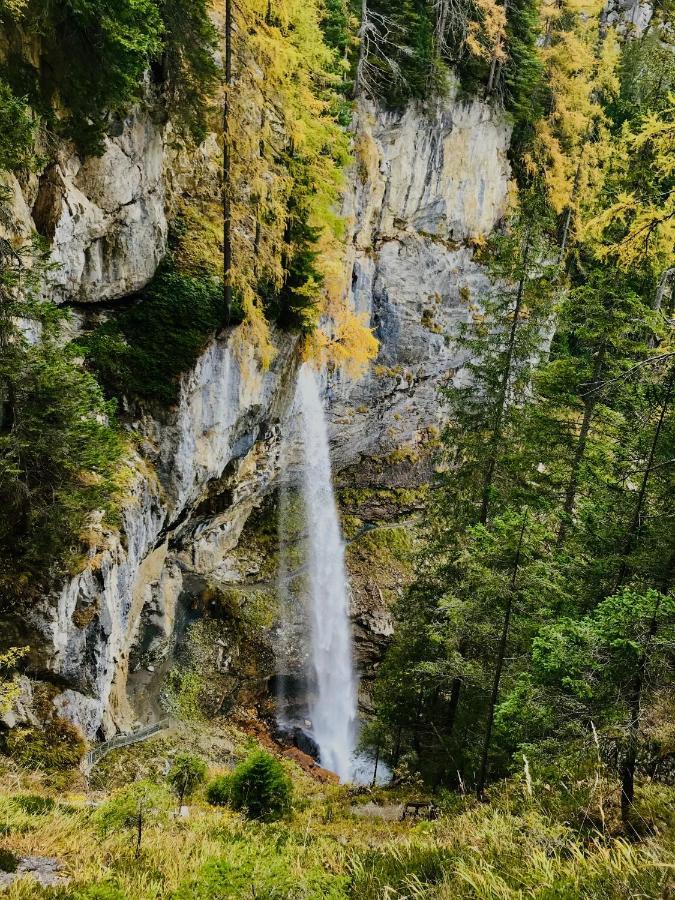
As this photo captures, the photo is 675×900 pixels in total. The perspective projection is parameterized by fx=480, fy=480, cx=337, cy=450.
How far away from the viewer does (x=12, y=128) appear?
20.0 ft

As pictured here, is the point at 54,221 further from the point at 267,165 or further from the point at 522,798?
the point at 522,798

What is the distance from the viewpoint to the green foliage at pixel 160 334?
10.6 metres

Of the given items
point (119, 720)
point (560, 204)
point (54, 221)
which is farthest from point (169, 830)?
point (560, 204)

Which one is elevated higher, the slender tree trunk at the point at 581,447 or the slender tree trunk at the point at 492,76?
the slender tree trunk at the point at 492,76

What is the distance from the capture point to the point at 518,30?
2316 centimetres

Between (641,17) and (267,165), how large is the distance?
3930cm

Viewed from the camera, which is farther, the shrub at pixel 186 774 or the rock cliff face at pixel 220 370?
the shrub at pixel 186 774

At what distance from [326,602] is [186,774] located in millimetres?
12403

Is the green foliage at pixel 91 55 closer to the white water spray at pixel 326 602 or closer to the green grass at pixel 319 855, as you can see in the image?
the green grass at pixel 319 855

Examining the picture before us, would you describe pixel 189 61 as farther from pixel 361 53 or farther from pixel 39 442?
pixel 361 53

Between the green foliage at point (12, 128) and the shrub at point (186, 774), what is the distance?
428 inches

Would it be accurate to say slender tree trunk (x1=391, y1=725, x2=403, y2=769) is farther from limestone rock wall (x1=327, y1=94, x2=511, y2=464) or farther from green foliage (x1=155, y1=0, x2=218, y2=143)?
green foliage (x1=155, y1=0, x2=218, y2=143)

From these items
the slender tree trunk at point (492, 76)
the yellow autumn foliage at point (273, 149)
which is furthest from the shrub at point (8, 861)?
the slender tree trunk at point (492, 76)

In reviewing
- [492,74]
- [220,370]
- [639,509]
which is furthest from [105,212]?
[492,74]
